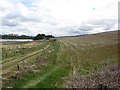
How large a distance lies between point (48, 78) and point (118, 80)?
24.4 ft

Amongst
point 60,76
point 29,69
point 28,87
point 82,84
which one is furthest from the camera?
point 29,69

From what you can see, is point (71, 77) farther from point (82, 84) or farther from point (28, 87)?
point (28, 87)

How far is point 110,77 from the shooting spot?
3425 centimetres

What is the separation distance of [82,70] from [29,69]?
7.08 metres

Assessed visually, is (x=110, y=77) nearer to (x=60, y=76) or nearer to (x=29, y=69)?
(x=60, y=76)

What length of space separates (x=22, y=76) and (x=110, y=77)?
32.0 feet

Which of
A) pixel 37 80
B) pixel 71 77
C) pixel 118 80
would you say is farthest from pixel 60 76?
pixel 118 80

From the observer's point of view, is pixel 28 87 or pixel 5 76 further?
pixel 5 76

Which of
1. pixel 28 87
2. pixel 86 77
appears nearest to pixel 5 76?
pixel 28 87

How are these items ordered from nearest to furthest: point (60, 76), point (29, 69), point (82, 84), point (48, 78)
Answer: point (82, 84), point (48, 78), point (60, 76), point (29, 69)

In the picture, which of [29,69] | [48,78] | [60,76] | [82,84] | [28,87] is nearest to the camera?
[28,87]

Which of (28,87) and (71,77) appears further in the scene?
(71,77)

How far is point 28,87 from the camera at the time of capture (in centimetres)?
2859

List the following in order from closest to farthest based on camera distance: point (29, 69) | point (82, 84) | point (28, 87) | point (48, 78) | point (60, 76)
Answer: point (28, 87)
point (82, 84)
point (48, 78)
point (60, 76)
point (29, 69)
